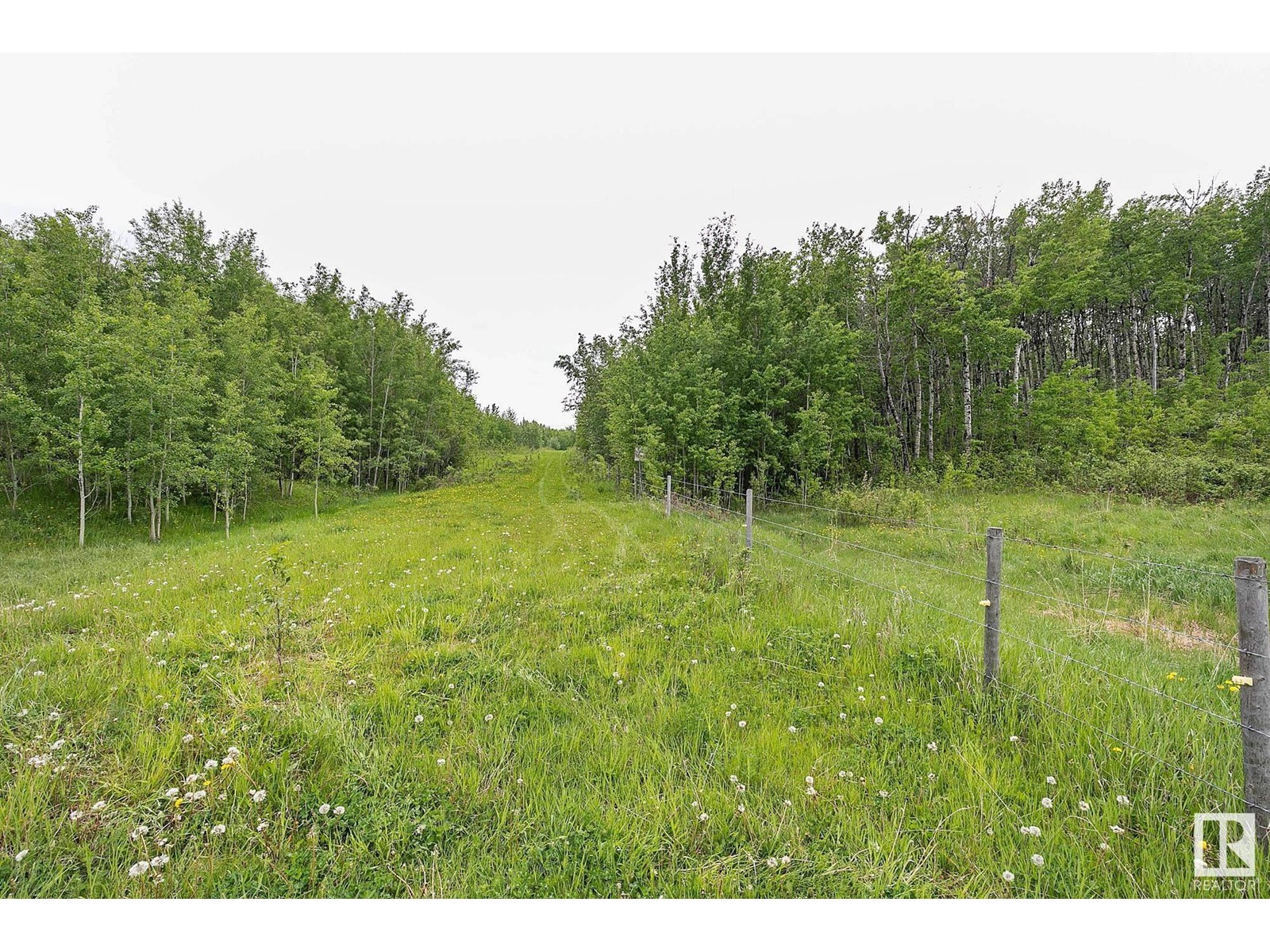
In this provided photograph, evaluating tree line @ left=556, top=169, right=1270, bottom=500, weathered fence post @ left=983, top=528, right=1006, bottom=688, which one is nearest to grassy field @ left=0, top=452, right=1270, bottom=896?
weathered fence post @ left=983, top=528, right=1006, bottom=688

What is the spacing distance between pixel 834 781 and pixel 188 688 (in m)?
5.28

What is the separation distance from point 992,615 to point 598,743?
344cm

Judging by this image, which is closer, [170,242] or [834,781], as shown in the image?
[834,781]

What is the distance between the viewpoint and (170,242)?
23.1m

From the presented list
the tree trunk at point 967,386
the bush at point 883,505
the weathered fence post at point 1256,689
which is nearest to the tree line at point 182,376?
the weathered fence post at point 1256,689

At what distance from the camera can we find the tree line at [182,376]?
13500mm

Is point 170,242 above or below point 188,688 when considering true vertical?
above

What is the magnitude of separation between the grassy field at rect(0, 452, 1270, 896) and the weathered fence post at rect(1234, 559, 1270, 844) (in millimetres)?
354

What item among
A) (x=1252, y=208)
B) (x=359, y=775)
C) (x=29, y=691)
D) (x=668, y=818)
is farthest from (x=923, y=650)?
(x=1252, y=208)

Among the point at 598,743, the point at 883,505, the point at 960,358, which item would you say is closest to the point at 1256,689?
the point at 598,743

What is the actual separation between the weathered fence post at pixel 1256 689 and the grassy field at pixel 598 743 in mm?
354

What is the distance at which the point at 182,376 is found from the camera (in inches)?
570

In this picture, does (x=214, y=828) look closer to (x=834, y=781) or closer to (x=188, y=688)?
(x=188, y=688)

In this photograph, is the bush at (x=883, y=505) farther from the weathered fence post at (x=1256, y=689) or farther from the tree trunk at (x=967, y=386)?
the weathered fence post at (x=1256, y=689)
